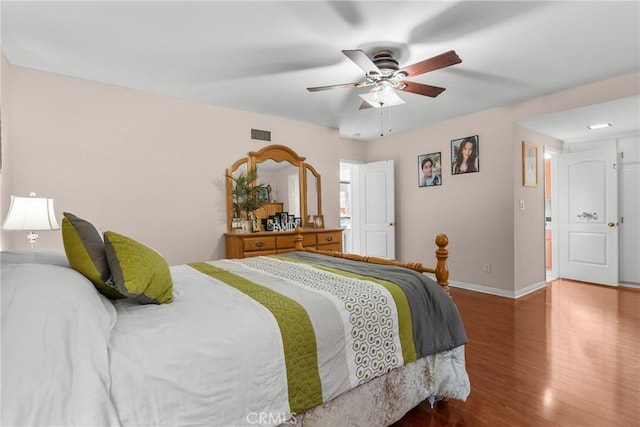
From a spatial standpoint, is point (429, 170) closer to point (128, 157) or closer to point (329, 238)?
point (329, 238)

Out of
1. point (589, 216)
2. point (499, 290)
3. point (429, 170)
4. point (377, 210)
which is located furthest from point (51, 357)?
point (589, 216)

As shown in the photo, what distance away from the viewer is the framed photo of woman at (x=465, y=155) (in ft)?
14.7

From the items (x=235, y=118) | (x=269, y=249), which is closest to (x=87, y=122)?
(x=235, y=118)

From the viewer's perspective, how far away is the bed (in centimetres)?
86

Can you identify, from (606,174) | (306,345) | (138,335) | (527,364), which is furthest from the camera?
(606,174)

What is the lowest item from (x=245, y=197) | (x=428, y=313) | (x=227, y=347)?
(x=428, y=313)

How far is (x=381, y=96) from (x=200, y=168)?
7.33ft

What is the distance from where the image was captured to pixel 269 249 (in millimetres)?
3859

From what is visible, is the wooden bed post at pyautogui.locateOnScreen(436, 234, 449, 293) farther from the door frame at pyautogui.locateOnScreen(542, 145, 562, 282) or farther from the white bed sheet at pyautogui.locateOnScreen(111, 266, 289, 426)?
the door frame at pyautogui.locateOnScreen(542, 145, 562, 282)

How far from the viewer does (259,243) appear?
3.79 metres

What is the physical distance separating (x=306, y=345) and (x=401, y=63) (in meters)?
2.55

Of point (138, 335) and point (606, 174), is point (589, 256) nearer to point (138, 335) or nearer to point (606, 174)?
point (606, 174)

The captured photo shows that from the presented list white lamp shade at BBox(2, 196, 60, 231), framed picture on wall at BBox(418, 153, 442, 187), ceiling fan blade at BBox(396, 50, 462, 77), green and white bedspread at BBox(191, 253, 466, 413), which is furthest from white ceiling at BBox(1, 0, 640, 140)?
green and white bedspread at BBox(191, 253, 466, 413)

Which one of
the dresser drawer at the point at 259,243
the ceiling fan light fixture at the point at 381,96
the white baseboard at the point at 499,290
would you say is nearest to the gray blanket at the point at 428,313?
the ceiling fan light fixture at the point at 381,96
